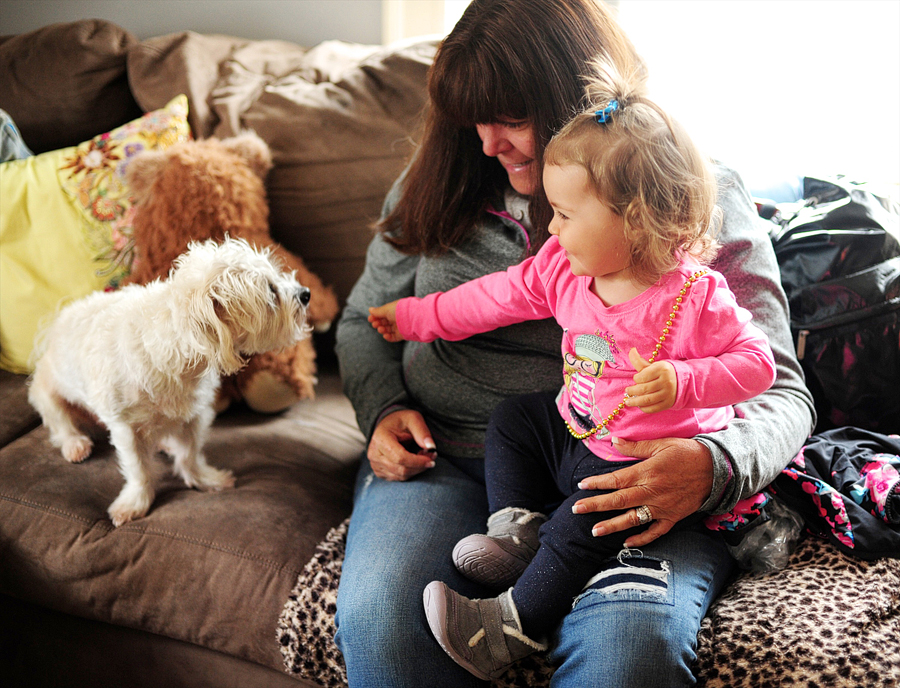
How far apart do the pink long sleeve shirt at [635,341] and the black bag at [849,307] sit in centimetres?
32

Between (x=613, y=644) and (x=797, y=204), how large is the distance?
3.27 ft

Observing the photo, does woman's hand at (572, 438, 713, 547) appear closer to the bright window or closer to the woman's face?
the woman's face

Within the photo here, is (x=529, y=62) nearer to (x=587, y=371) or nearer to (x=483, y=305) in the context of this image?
(x=483, y=305)

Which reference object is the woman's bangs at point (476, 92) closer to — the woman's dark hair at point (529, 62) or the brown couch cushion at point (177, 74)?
the woman's dark hair at point (529, 62)

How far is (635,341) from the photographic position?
905 mm

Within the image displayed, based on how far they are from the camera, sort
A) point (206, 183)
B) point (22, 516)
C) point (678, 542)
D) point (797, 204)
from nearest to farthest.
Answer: point (678, 542) < point (22, 516) < point (797, 204) < point (206, 183)

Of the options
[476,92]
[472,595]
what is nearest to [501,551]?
[472,595]

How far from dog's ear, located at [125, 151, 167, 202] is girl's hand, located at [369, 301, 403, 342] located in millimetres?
691

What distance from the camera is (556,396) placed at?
1154 mm

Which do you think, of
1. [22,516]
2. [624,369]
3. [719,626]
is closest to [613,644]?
[719,626]

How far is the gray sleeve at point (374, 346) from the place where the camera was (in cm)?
127

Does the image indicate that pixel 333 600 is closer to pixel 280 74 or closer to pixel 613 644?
pixel 613 644

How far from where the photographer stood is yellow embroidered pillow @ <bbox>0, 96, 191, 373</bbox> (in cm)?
158

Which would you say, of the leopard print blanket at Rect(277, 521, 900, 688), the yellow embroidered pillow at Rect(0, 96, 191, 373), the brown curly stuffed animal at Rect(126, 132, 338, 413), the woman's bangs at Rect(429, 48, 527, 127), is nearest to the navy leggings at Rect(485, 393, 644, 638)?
the leopard print blanket at Rect(277, 521, 900, 688)
